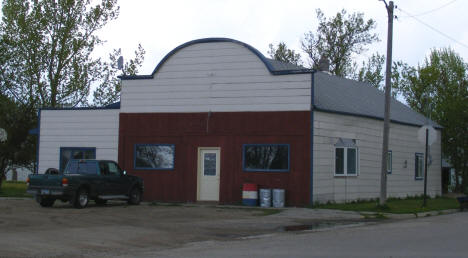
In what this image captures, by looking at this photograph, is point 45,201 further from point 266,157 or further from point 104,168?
point 266,157

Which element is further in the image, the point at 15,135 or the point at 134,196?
the point at 15,135

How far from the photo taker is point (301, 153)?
23516 millimetres

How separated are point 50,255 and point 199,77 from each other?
586 inches

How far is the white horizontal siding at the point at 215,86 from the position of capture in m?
24.0

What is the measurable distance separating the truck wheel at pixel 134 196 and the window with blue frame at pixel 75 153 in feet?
14.6

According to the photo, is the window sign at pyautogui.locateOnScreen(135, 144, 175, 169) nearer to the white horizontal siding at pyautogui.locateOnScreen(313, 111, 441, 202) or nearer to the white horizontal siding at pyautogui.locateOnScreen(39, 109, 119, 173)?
the white horizontal siding at pyautogui.locateOnScreen(39, 109, 119, 173)

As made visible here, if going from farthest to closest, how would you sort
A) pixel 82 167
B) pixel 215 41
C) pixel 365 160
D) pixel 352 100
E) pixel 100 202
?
pixel 352 100
pixel 365 160
pixel 215 41
pixel 100 202
pixel 82 167

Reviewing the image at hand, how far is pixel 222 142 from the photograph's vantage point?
81.6 ft

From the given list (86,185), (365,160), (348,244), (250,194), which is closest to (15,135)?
(86,185)

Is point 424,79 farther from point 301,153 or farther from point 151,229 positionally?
point 151,229

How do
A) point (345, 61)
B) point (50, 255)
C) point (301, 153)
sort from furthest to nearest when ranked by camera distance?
point (345, 61)
point (301, 153)
point (50, 255)

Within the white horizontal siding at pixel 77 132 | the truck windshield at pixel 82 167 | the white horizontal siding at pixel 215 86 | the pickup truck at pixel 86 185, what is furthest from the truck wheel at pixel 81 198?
the white horizontal siding at pixel 215 86

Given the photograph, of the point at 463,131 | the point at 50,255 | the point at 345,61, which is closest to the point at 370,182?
the point at 463,131

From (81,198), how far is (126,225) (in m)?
5.62
